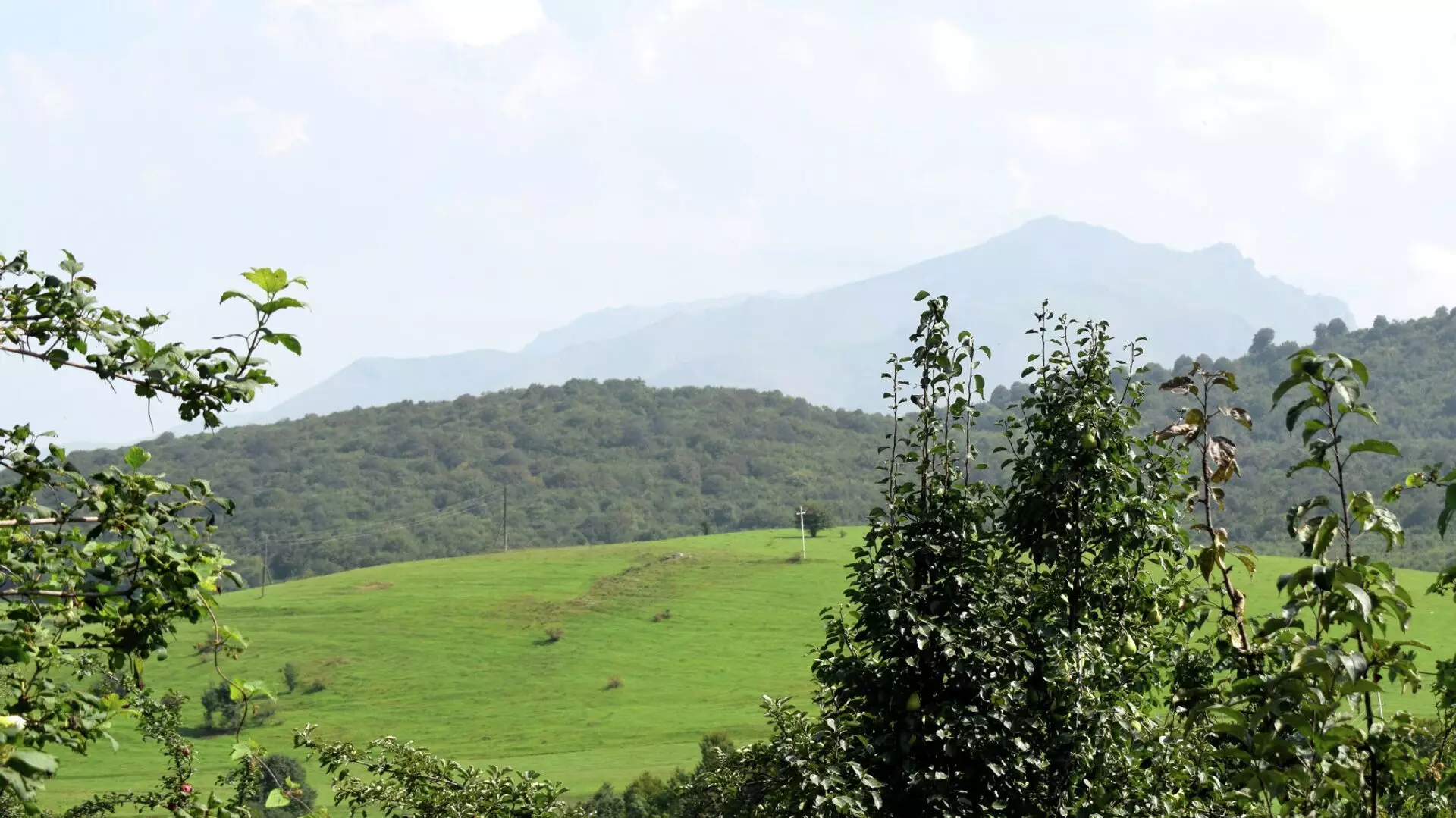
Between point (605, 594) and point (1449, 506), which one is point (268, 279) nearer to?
point (1449, 506)

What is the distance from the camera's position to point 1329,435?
367 cm

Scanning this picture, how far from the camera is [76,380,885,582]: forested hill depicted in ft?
495

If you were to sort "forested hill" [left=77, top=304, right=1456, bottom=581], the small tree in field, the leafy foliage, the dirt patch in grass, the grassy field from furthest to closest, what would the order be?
"forested hill" [left=77, top=304, right=1456, bottom=581] → the small tree in field → the dirt patch in grass → the grassy field → the leafy foliage

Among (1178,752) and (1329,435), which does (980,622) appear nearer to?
(1178,752)

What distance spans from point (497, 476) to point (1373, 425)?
115326 mm

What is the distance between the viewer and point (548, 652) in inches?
3615

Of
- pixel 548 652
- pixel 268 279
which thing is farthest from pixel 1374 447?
pixel 548 652

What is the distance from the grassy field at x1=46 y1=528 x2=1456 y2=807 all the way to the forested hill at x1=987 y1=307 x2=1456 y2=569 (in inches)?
829

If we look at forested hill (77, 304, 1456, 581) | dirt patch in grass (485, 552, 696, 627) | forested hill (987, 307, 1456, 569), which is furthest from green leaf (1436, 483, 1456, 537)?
forested hill (77, 304, 1456, 581)

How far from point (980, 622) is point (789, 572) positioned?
3923 inches

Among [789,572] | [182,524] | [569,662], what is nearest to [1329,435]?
[182,524]

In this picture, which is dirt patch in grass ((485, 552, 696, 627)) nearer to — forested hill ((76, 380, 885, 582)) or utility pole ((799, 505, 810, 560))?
utility pole ((799, 505, 810, 560))

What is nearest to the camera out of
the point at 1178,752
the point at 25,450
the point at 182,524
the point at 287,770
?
the point at 25,450

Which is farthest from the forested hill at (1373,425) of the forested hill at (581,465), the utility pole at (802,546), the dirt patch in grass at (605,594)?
the dirt patch in grass at (605,594)
